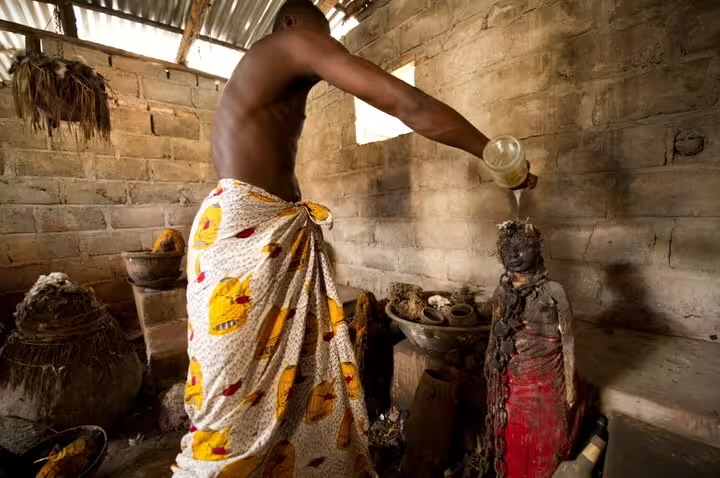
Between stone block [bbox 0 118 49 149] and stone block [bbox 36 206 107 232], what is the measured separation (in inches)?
27.9

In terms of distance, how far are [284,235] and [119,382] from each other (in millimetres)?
2172

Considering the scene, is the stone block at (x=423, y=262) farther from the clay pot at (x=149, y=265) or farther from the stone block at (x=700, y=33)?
the clay pot at (x=149, y=265)

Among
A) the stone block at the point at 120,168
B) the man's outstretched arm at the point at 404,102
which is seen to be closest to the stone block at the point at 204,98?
the stone block at the point at 120,168

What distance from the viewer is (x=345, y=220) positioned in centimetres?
381

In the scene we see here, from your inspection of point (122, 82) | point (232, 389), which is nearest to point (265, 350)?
point (232, 389)

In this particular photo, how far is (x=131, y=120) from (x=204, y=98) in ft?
3.28

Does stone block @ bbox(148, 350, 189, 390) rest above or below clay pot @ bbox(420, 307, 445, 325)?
below

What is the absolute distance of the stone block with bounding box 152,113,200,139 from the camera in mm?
4191

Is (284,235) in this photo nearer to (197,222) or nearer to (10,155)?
(197,222)

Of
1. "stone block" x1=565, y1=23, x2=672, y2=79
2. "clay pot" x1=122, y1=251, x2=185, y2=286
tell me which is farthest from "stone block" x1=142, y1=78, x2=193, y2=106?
"stone block" x1=565, y1=23, x2=672, y2=79

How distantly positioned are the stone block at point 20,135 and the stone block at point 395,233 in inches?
152

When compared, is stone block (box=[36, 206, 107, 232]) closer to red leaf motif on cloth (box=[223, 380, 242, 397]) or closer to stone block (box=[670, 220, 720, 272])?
red leaf motif on cloth (box=[223, 380, 242, 397])

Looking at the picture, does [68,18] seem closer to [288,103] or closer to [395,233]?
[288,103]

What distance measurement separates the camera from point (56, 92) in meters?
2.91
